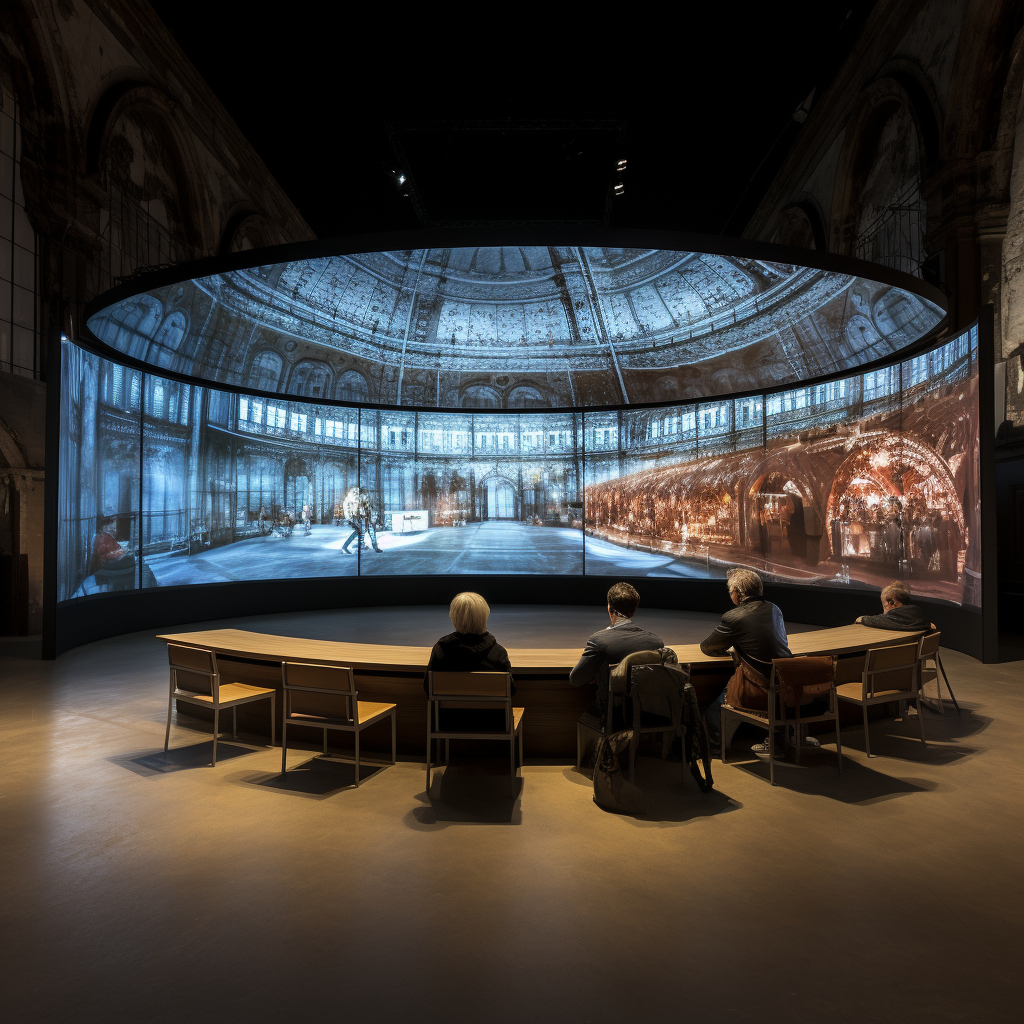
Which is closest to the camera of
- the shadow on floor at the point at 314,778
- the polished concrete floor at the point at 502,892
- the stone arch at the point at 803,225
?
the polished concrete floor at the point at 502,892

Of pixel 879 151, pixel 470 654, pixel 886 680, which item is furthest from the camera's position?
pixel 879 151

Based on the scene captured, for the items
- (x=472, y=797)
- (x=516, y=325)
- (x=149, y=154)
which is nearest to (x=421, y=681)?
(x=472, y=797)

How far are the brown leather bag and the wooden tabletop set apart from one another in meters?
0.26

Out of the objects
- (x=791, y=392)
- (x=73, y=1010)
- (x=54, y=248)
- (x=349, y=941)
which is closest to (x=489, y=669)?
(x=349, y=941)

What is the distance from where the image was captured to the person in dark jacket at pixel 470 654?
405 cm

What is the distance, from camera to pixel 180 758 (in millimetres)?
4820

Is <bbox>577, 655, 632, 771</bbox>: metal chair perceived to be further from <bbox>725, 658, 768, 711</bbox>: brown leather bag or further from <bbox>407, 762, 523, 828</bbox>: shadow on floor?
<bbox>725, 658, 768, 711</bbox>: brown leather bag

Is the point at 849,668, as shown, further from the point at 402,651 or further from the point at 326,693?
the point at 326,693

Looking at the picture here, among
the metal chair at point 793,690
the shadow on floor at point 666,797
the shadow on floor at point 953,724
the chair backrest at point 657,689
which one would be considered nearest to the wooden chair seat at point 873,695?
the metal chair at point 793,690

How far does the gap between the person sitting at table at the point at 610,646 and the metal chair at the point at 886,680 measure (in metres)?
1.77

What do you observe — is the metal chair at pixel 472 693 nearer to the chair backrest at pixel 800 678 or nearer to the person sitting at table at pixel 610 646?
the person sitting at table at pixel 610 646

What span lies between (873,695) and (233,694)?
4.95 m

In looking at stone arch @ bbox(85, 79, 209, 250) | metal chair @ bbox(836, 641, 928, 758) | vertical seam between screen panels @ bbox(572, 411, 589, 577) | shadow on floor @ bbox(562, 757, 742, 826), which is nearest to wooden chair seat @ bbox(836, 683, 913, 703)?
metal chair @ bbox(836, 641, 928, 758)

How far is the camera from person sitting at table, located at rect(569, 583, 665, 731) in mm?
4070
